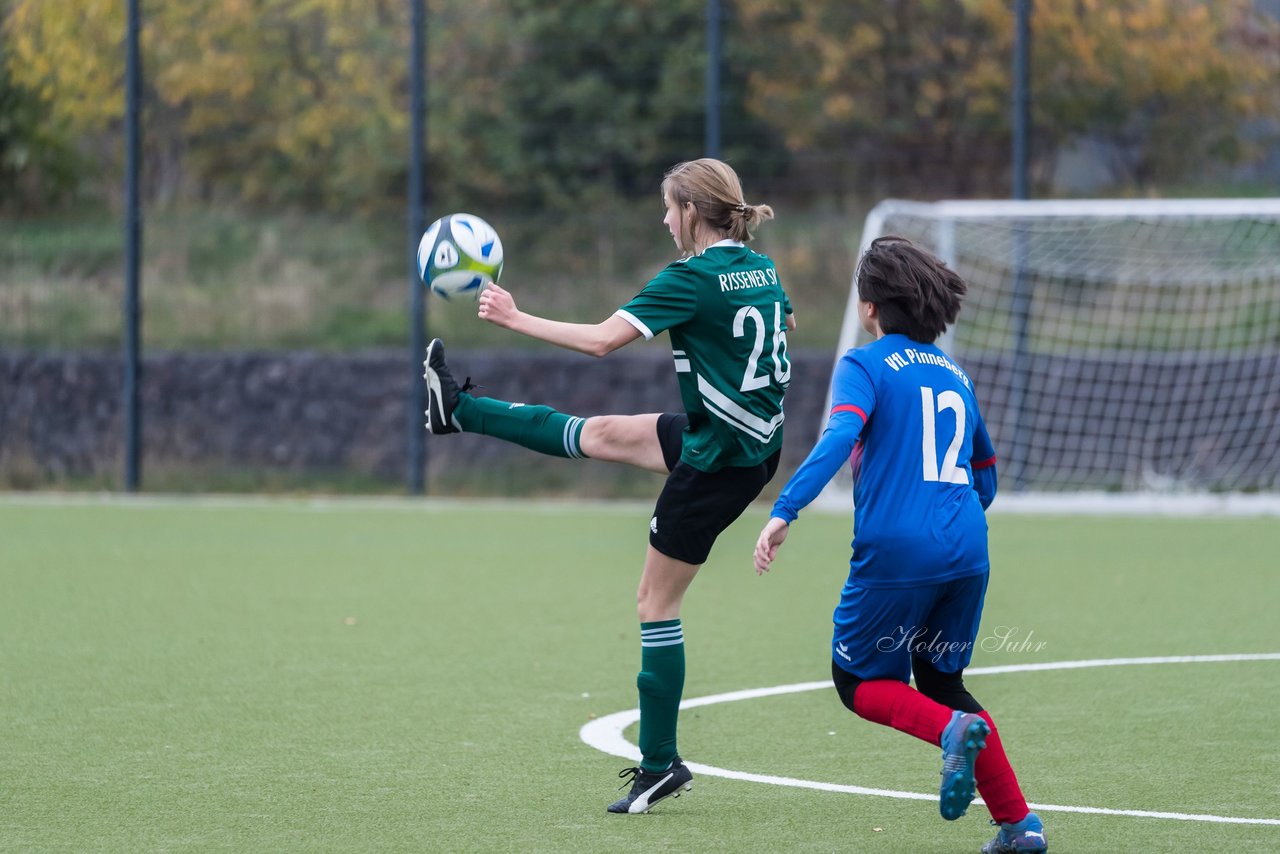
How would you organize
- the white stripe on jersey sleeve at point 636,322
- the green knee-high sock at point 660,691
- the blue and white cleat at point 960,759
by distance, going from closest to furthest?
the blue and white cleat at point 960,759 < the white stripe on jersey sleeve at point 636,322 < the green knee-high sock at point 660,691

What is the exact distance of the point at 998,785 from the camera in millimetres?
4215

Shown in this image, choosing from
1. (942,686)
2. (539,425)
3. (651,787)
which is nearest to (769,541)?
(942,686)

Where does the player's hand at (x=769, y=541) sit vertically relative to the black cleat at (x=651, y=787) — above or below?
above

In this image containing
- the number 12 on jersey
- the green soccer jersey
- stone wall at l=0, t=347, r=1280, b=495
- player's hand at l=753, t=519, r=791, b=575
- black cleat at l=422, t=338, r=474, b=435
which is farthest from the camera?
stone wall at l=0, t=347, r=1280, b=495

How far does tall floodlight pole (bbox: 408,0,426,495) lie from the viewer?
16078 mm

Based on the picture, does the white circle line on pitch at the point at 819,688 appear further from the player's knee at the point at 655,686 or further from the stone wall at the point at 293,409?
the stone wall at the point at 293,409

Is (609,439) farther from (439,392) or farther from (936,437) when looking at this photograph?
(936,437)

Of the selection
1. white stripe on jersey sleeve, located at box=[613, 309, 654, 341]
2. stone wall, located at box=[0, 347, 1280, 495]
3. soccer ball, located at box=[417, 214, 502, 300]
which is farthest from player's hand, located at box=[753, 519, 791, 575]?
stone wall, located at box=[0, 347, 1280, 495]

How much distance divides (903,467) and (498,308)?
1.20 meters

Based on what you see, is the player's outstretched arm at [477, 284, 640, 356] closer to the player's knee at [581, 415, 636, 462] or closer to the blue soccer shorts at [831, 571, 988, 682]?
the player's knee at [581, 415, 636, 462]

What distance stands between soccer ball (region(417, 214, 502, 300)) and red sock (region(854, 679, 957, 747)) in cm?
177

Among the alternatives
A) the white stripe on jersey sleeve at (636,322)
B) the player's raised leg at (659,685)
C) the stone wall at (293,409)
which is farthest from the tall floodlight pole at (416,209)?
the white stripe on jersey sleeve at (636,322)

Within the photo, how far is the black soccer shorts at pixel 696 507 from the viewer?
16.0ft

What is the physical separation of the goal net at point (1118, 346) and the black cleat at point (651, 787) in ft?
32.8
